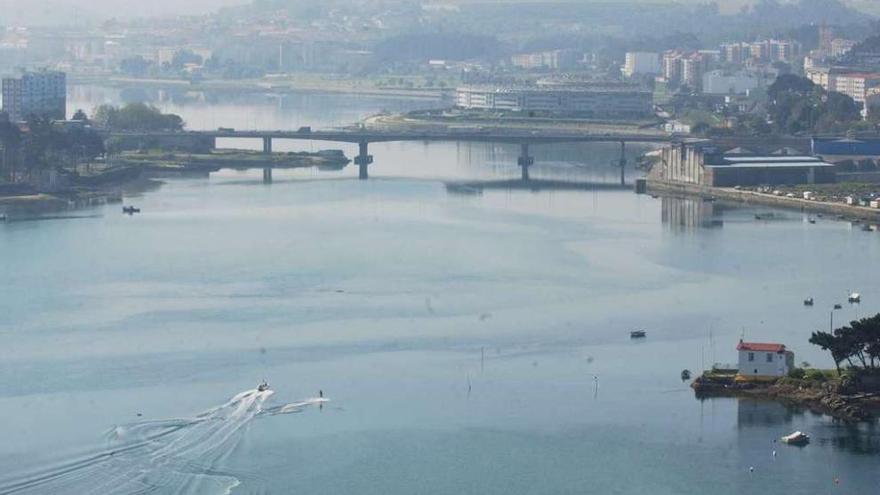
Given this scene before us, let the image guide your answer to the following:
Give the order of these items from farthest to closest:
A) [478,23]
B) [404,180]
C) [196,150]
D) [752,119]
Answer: [478,23] < [752,119] < [196,150] < [404,180]

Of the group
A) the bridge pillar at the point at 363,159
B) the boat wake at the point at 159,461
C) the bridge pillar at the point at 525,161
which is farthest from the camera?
the bridge pillar at the point at 363,159

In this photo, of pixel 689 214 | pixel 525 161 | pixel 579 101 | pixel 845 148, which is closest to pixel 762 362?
pixel 689 214

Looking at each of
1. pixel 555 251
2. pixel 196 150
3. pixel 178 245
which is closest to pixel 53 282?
pixel 178 245

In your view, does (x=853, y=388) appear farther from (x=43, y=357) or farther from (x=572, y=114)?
(x=572, y=114)

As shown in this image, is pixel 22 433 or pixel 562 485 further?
pixel 22 433

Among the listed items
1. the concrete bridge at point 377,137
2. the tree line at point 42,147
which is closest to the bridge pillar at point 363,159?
the concrete bridge at point 377,137

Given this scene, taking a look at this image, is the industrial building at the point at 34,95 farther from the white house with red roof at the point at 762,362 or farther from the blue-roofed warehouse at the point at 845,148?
the white house with red roof at the point at 762,362

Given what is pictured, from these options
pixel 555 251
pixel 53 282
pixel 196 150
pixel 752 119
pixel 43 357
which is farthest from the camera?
pixel 752 119
